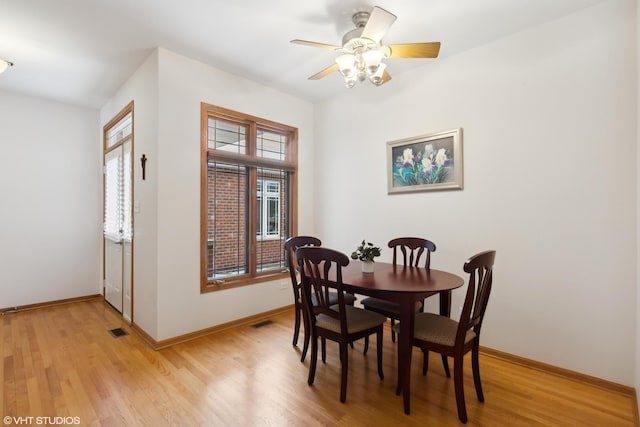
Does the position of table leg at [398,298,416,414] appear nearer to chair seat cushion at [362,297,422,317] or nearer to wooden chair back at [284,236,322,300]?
chair seat cushion at [362,297,422,317]

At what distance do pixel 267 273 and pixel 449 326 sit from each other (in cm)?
226

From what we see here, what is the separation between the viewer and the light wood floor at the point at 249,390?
1823 mm

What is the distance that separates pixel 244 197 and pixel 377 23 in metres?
2.28

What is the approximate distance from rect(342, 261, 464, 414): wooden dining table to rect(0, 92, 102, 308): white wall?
13.2ft

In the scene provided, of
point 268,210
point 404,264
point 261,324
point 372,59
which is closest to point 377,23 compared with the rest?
point 372,59

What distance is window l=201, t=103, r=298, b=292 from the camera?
322cm

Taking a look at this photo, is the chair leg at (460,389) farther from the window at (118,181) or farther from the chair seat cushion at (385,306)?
the window at (118,181)

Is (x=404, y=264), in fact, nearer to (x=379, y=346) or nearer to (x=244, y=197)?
(x=379, y=346)

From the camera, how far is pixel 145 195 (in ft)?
9.84

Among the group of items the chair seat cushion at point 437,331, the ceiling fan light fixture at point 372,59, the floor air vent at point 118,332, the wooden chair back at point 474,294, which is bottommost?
the floor air vent at point 118,332

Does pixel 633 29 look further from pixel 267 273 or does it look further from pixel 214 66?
pixel 267 273

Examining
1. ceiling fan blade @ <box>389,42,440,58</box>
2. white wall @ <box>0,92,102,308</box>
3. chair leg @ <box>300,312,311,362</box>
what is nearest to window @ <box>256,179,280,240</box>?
chair leg @ <box>300,312,311,362</box>

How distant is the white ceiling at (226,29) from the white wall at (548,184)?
0.83ft

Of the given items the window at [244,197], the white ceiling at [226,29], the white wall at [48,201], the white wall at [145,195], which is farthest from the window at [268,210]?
the white wall at [48,201]
